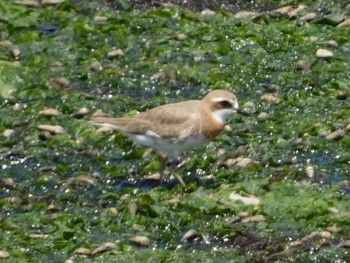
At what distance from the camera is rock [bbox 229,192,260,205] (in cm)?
1041

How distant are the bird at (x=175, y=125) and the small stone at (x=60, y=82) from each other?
180 cm

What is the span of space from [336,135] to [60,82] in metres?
2.96

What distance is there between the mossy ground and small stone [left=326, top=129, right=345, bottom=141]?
0.05 metres

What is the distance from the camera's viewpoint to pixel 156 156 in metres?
11.6

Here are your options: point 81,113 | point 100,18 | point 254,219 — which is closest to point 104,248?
point 254,219

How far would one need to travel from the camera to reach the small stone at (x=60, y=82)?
12969 mm

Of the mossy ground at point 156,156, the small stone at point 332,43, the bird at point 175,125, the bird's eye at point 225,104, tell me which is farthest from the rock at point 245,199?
the small stone at point 332,43

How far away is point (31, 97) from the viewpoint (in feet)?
41.7

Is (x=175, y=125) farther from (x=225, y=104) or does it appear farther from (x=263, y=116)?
(x=263, y=116)

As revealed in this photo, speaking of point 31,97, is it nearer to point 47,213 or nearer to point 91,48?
point 91,48

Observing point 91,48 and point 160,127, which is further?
point 91,48

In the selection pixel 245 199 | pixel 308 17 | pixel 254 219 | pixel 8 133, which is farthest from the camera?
pixel 308 17

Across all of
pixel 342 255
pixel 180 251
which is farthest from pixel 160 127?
pixel 342 255

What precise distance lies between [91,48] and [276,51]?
→ 1955 millimetres
